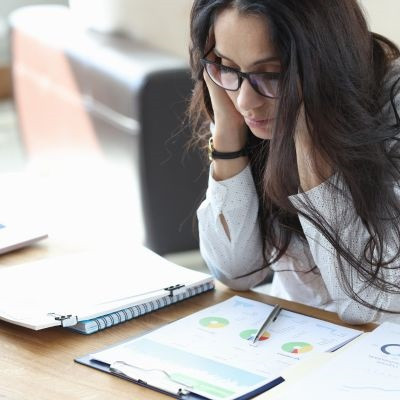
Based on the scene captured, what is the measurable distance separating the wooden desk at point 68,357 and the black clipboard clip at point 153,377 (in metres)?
0.01

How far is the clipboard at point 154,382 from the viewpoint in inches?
43.9

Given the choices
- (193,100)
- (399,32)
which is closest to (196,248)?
(399,32)

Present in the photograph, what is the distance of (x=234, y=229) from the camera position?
1.58m

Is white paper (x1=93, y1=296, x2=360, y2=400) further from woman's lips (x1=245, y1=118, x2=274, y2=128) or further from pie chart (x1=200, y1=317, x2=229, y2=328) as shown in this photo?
woman's lips (x1=245, y1=118, x2=274, y2=128)

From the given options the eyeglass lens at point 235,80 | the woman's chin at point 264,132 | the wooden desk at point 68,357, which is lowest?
the wooden desk at point 68,357

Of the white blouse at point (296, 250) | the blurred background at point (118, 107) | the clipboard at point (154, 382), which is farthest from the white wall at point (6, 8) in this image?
the clipboard at point (154, 382)

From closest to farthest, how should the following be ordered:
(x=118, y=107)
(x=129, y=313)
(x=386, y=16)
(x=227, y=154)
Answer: (x=129, y=313) < (x=227, y=154) < (x=386, y=16) < (x=118, y=107)

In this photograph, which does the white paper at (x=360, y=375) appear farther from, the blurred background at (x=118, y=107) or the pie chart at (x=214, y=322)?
the blurred background at (x=118, y=107)

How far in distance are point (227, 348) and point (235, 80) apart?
41 centimetres

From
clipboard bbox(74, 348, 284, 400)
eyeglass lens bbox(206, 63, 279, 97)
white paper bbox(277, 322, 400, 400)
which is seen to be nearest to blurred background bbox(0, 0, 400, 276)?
eyeglass lens bbox(206, 63, 279, 97)

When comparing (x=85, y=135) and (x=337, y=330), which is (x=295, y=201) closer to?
(x=337, y=330)

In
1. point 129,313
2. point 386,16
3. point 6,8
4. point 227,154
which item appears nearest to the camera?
point 129,313

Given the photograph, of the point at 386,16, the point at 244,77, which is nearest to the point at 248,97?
the point at 244,77

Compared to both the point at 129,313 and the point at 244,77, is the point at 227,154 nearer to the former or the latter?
the point at 244,77
